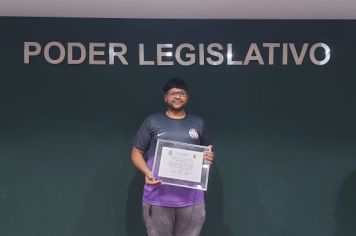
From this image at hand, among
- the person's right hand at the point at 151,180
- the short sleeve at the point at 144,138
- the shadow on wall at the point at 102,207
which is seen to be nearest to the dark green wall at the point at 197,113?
the shadow on wall at the point at 102,207

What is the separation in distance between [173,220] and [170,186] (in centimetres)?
22

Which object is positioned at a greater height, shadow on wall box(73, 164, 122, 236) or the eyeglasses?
the eyeglasses

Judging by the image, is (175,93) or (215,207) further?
(215,207)

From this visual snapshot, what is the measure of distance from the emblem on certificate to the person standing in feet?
0.13

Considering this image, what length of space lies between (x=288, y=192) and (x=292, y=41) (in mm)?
1199

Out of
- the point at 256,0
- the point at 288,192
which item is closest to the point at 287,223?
the point at 288,192

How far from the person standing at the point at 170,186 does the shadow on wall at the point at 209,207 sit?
0.61 metres

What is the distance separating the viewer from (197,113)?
3584mm

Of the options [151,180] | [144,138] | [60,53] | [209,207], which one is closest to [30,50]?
[60,53]

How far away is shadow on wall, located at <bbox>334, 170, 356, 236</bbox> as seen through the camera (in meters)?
3.61

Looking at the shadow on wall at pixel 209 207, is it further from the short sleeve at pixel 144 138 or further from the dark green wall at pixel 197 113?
the short sleeve at pixel 144 138

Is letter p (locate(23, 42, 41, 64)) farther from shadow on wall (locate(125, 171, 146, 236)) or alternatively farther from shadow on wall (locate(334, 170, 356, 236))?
shadow on wall (locate(334, 170, 356, 236))

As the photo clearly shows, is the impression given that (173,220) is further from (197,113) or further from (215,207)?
(197,113)

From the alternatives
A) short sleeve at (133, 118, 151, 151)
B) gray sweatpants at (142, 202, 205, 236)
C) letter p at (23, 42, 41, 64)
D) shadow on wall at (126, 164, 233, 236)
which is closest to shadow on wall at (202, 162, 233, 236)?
shadow on wall at (126, 164, 233, 236)
